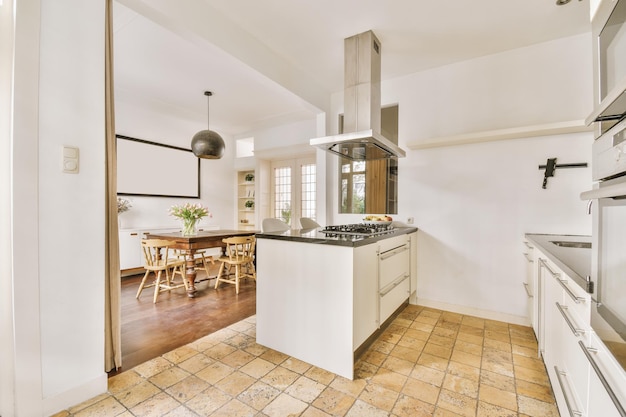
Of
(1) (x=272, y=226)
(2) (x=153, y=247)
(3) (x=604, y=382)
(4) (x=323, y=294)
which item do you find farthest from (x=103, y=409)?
(3) (x=604, y=382)

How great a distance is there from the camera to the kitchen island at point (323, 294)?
1866mm

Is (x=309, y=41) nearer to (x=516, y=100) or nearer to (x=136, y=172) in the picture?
(x=516, y=100)

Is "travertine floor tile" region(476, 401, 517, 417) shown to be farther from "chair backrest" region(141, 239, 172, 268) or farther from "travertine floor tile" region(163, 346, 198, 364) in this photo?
"chair backrest" region(141, 239, 172, 268)

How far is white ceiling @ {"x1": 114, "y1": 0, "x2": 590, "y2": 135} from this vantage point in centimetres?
224

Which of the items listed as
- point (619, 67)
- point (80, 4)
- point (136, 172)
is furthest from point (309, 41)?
point (136, 172)

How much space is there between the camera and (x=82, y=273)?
1.64 metres

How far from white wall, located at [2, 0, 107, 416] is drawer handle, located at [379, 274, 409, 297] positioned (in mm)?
1985

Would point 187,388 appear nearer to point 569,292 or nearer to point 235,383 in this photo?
point 235,383

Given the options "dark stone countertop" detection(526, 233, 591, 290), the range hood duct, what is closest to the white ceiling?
the range hood duct

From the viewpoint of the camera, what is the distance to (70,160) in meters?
1.58

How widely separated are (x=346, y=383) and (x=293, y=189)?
4557mm

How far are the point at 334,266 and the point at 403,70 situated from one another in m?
2.68

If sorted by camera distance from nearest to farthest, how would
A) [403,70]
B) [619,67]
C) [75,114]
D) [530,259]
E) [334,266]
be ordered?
[619,67] < [75,114] < [334,266] < [530,259] < [403,70]

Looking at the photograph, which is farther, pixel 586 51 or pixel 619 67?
pixel 586 51
